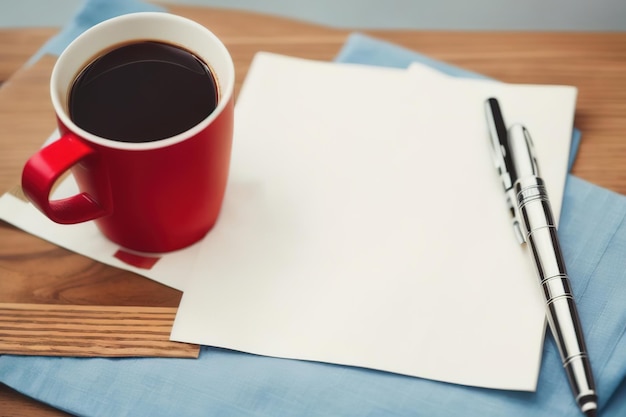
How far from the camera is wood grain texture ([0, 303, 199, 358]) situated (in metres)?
0.44

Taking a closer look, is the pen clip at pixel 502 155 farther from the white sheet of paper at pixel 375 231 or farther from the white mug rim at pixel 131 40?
the white mug rim at pixel 131 40

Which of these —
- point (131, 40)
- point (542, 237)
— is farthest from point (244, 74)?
point (542, 237)

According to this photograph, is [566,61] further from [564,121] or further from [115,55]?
[115,55]

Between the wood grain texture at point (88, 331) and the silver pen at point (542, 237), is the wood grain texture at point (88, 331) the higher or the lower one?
the lower one

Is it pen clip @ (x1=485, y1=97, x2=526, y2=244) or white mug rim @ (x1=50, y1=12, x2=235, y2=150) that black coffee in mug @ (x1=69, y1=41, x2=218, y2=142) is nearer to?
white mug rim @ (x1=50, y1=12, x2=235, y2=150)

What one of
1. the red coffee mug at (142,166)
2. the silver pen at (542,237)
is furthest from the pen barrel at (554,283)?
the red coffee mug at (142,166)

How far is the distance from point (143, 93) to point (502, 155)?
23cm

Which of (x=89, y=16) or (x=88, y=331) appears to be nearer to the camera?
(x=88, y=331)

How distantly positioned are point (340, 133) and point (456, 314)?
15cm

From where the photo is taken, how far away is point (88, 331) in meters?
0.44

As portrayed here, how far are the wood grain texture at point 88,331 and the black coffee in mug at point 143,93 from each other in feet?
0.37

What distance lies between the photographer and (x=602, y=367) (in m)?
0.42

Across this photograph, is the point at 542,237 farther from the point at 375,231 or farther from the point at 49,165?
the point at 49,165

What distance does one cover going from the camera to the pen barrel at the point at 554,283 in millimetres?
410
